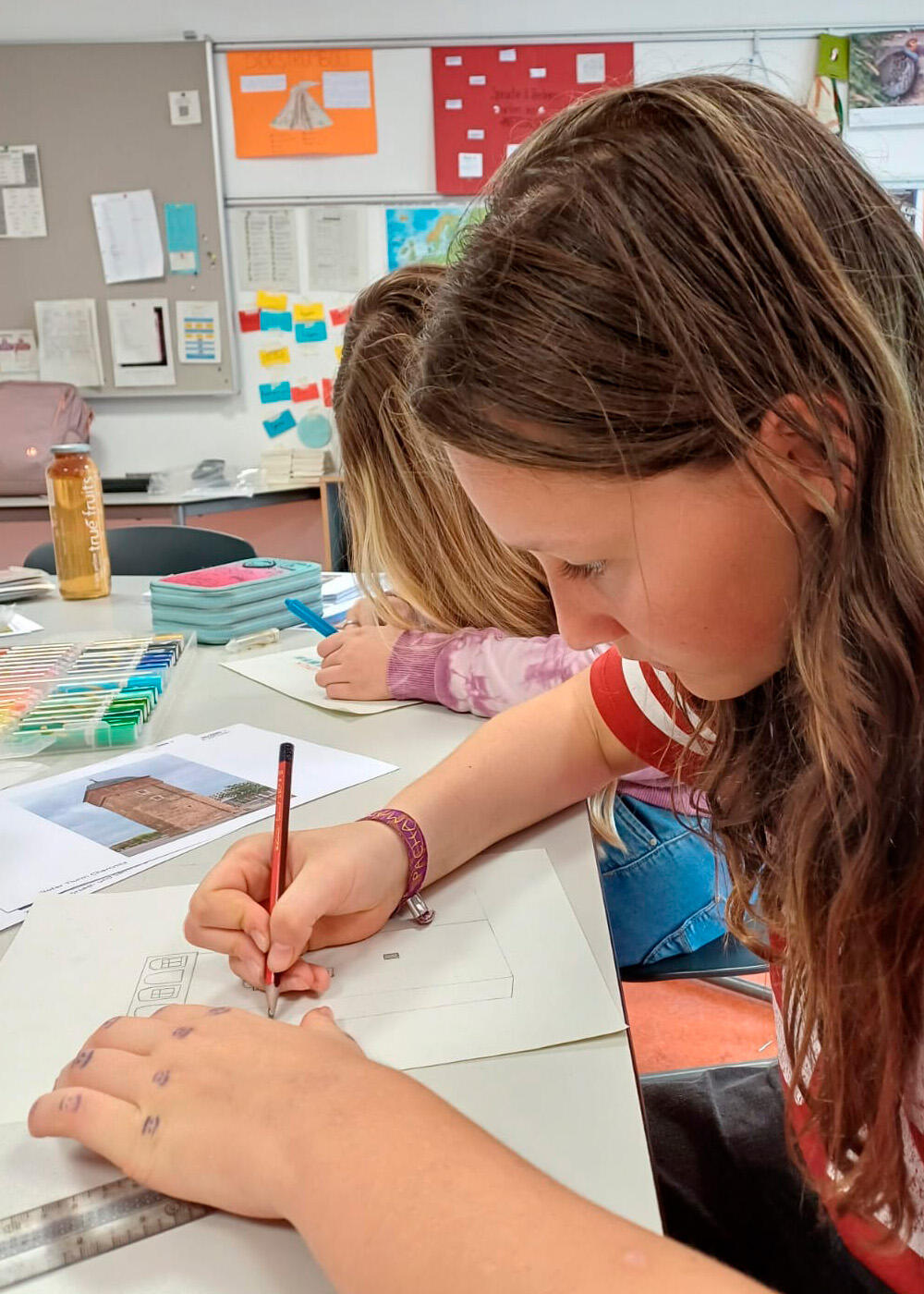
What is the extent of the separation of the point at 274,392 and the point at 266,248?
0.50 meters

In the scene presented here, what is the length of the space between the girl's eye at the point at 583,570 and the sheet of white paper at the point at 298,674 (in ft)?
1.75

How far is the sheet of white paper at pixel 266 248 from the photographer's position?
134 inches

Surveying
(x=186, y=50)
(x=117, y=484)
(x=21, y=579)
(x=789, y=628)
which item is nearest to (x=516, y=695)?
(x=789, y=628)

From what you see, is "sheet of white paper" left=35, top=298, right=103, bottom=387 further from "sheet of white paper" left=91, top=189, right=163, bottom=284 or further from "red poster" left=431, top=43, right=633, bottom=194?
"red poster" left=431, top=43, right=633, bottom=194

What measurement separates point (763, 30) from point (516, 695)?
330 cm

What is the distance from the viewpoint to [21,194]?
3.35 meters

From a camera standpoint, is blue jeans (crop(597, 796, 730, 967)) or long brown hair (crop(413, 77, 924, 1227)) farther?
blue jeans (crop(597, 796, 730, 967))

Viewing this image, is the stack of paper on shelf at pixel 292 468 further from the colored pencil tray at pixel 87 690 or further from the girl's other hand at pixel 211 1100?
the girl's other hand at pixel 211 1100

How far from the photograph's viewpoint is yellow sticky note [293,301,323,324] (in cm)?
348

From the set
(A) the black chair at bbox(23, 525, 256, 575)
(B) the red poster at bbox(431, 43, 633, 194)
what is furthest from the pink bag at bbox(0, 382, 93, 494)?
(B) the red poster at bbox(431, 43, 633, 194)

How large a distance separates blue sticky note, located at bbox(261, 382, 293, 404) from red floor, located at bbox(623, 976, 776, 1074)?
254 cm

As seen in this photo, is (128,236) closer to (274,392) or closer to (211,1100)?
(274,392)

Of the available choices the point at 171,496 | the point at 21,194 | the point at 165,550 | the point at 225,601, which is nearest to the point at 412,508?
the point at 225,601

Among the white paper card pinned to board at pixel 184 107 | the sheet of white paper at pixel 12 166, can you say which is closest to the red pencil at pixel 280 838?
the white paper card pinned to board at pixel 184 107
